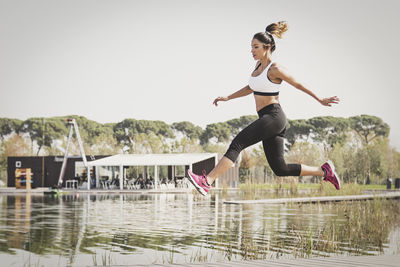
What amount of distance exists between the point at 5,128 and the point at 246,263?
186 feet

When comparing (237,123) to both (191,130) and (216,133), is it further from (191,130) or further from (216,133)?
(191,130)

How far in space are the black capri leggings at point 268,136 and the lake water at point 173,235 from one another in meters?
3.58

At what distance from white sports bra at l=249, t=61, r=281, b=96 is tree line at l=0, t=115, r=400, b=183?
135ft

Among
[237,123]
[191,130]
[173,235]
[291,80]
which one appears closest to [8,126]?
[191,130]

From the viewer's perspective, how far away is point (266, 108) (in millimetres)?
3678

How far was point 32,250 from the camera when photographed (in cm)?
1015

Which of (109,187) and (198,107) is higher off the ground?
(198,107)

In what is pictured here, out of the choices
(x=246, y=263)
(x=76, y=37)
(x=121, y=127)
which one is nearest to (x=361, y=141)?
(x=121, y=127)

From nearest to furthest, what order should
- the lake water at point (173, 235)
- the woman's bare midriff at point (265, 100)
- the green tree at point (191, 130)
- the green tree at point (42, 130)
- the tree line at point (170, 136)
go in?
the woman's bare midriff at point (265, 100) → the lake water at point (173, 235) → the tree line at point (170, 136) → the green tree at point (42, 130) → the green tree at point (191, 130)

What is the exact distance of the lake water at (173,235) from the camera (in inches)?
358

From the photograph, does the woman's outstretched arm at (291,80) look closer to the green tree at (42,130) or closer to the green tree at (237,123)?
the green tree at (42,130)

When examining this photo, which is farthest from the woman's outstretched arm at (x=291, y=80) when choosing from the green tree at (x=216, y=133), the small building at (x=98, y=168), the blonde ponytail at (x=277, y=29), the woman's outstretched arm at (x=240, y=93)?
the green tree at (x=216, y=133)

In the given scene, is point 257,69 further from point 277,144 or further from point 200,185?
point 200,185

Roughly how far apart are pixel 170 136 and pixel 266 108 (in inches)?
2314
